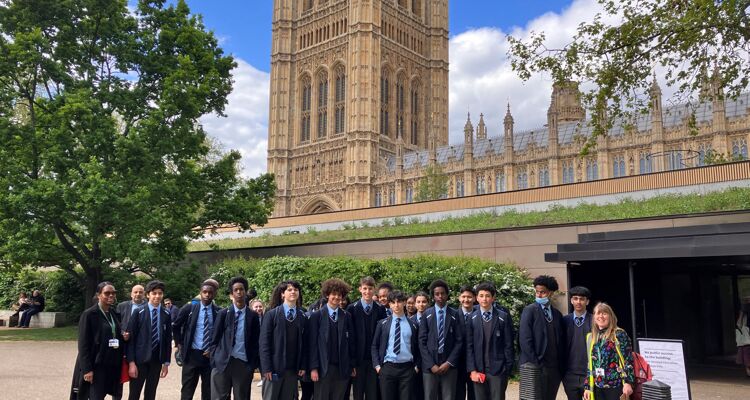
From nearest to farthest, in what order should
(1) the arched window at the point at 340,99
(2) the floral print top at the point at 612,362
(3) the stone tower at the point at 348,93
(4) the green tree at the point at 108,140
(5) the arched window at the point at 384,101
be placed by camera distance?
(2) the floral print top at the point at 612,362
(4) the green tree at the point at 108,140
(3) the stone tower at the point at 348,93
(1) the arched window at the point at 340,99
(5) the arched window at the point at 384,101

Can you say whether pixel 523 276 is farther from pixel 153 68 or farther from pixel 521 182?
pixel 521 182

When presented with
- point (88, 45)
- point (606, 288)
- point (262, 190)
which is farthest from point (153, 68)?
point (606, 288)

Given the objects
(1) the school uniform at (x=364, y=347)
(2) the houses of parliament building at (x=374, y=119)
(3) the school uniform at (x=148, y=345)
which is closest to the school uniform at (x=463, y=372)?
(1) the school uniform at (x=364, y=347)

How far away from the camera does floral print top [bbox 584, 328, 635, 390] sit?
223 inches

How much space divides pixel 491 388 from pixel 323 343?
1.94 m

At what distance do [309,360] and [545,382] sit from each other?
104 inches

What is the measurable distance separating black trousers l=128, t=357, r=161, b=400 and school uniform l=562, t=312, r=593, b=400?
4991mm

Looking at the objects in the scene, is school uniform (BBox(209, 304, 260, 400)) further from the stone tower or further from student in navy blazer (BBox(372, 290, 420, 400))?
the stone tower

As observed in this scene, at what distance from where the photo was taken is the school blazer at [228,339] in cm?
715

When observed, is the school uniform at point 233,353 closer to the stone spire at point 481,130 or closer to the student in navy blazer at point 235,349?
the student in navy blazer at point 235,349

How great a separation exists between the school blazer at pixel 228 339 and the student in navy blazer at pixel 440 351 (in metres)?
2.00

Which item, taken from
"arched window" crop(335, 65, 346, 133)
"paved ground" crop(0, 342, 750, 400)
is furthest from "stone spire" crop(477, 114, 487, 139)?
"paved ground" crop(0, 342, 750, 400)

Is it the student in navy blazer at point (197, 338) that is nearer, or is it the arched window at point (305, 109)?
the student in navy blazer at point (197, 338)

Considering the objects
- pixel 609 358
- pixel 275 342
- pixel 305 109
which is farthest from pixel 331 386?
pixel 305 109
